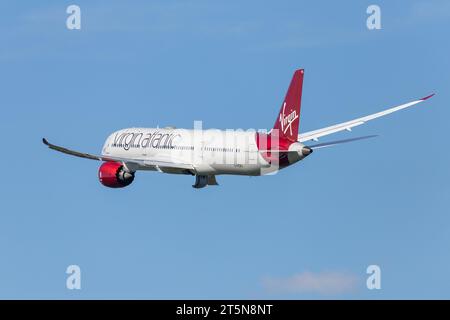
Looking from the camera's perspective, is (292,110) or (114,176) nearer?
(292,110)

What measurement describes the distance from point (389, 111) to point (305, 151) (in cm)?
1370

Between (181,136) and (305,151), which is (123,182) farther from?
(305,151)

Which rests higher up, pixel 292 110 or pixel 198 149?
pixel 292 110

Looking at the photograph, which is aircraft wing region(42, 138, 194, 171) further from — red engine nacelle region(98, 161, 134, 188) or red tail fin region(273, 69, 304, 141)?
red tail fin region(273, 69, 304, 141)

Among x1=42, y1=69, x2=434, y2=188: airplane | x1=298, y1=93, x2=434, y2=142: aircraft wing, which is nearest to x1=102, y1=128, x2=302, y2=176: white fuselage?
x1=42, y1=69, x2=434, y2=188: airplane

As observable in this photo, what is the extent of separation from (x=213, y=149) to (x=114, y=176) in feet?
38.8

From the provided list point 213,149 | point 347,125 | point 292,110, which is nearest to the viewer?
point 292,110

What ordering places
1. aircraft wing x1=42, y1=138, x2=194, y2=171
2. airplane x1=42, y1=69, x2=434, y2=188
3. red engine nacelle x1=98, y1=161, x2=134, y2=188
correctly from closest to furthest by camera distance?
airplane x1=42, y1=69, x2=434, y2=188 → aircraft wing x1=42, y1=138, x2=194, y2=171 → red engine nacelle x1=98, y1=161, x2=134, y2=188

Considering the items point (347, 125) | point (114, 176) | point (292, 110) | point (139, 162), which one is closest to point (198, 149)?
point (139, 162)

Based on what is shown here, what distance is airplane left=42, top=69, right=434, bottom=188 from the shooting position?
140 m

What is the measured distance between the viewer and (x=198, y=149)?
479ft

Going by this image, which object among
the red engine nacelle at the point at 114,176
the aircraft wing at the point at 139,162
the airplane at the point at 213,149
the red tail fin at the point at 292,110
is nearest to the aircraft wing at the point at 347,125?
the airplane at the point at 213,149

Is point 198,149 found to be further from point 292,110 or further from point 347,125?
point 347,125

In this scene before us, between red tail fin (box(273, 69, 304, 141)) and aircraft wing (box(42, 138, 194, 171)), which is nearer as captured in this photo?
red tail fin (box(273, 69, 304, 141))
